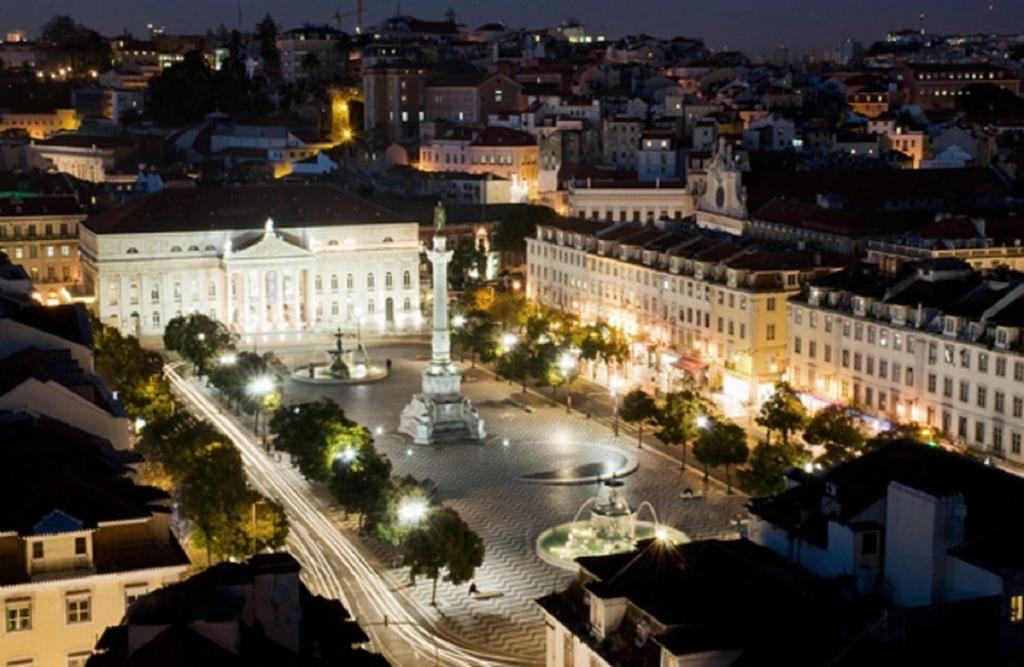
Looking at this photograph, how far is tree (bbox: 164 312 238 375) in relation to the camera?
73.2 metres

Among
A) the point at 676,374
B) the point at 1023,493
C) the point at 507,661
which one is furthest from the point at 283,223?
the point at 1023,493

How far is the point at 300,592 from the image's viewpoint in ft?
87.2

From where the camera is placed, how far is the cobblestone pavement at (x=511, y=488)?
1614 inches

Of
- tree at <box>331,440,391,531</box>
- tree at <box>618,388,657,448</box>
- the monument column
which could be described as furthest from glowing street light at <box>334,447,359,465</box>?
the monument column

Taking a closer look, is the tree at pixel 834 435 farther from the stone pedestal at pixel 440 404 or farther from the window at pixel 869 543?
the window at pixel 869 543

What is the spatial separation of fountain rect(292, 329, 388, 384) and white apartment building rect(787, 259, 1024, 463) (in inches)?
796

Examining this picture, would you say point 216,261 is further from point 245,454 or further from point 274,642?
point 274,642

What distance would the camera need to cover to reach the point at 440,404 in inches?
2464

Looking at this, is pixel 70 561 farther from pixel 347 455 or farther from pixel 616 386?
pixel 616 386

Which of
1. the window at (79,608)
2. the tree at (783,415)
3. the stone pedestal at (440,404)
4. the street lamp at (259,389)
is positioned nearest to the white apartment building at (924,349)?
the tree at (783,415)

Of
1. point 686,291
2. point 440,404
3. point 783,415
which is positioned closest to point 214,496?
point 440,404

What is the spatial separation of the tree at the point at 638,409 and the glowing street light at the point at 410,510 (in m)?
16.0

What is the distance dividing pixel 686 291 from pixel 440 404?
16444 mm

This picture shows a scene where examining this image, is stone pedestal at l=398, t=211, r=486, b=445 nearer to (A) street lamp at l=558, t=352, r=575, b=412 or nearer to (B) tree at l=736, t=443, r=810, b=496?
(A) street lamp at l=558, t=352, r=575, b=412
